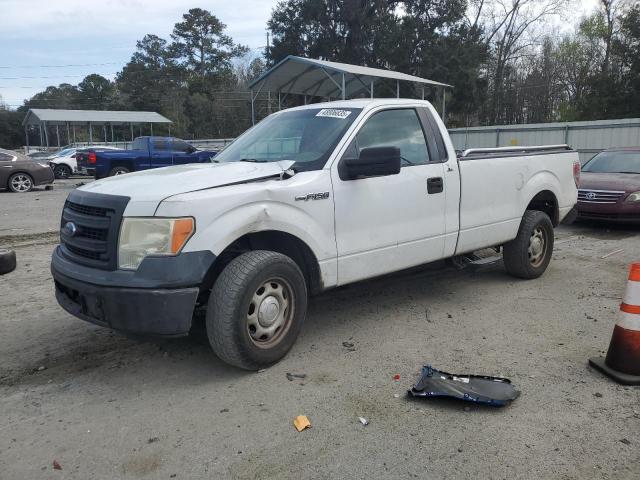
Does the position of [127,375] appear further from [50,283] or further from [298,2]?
[298,2]

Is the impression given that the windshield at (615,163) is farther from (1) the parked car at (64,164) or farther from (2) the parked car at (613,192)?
(1) the parked car at (64,164)

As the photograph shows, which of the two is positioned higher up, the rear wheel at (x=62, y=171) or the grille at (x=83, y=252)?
the grille at (x=83, y=252)

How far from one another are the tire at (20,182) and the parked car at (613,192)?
16.2 m

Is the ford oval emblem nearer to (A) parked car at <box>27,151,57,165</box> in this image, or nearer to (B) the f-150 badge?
(B) the f-150 badge

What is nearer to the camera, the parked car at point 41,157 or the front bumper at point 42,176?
the front bumper at point 42,176

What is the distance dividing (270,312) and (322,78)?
68.3 feet

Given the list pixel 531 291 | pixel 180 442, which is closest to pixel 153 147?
pixel 531 291

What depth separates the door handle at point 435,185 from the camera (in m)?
4.72

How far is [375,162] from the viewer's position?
397 centimetres

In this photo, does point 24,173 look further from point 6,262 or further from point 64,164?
point 6,262

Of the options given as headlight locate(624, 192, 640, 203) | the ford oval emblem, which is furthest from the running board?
headlight locate(624, 192, 640, 203)

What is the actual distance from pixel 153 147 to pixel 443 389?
668 inches

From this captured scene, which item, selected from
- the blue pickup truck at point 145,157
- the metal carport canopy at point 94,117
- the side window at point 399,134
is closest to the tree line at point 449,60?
the metal carport canopy at point 94,117

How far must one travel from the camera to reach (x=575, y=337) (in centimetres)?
436
